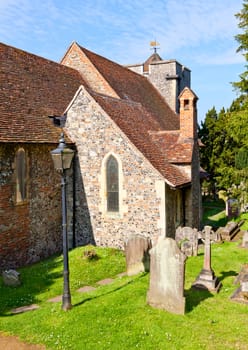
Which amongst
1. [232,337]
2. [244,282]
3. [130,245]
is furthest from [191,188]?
[232,337]

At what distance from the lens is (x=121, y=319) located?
772 cm

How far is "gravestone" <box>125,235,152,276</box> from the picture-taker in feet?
37.0

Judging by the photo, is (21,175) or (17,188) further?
(21,175)

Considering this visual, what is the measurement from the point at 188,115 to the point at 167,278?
10.4m

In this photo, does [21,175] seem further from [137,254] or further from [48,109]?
[137,254]

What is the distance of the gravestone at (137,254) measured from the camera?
11.3 metres

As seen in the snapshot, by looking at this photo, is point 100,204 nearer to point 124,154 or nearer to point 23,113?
point 124,154

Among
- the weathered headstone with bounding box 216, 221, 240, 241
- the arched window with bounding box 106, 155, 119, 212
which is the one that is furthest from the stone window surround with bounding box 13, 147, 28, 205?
the weathered headstone with bounding box 216, 221, 240, 241

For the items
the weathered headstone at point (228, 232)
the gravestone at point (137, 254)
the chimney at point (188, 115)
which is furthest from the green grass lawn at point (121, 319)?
the chimney at point (188, 115)

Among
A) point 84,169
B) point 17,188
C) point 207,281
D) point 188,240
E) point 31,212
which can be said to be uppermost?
point 84,169

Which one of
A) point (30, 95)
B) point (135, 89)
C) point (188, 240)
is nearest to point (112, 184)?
point (188, 240)

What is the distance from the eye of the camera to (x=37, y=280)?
11.0m

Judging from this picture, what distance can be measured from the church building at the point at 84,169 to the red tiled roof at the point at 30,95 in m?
0.05

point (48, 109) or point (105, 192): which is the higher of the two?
point (48, 109)
